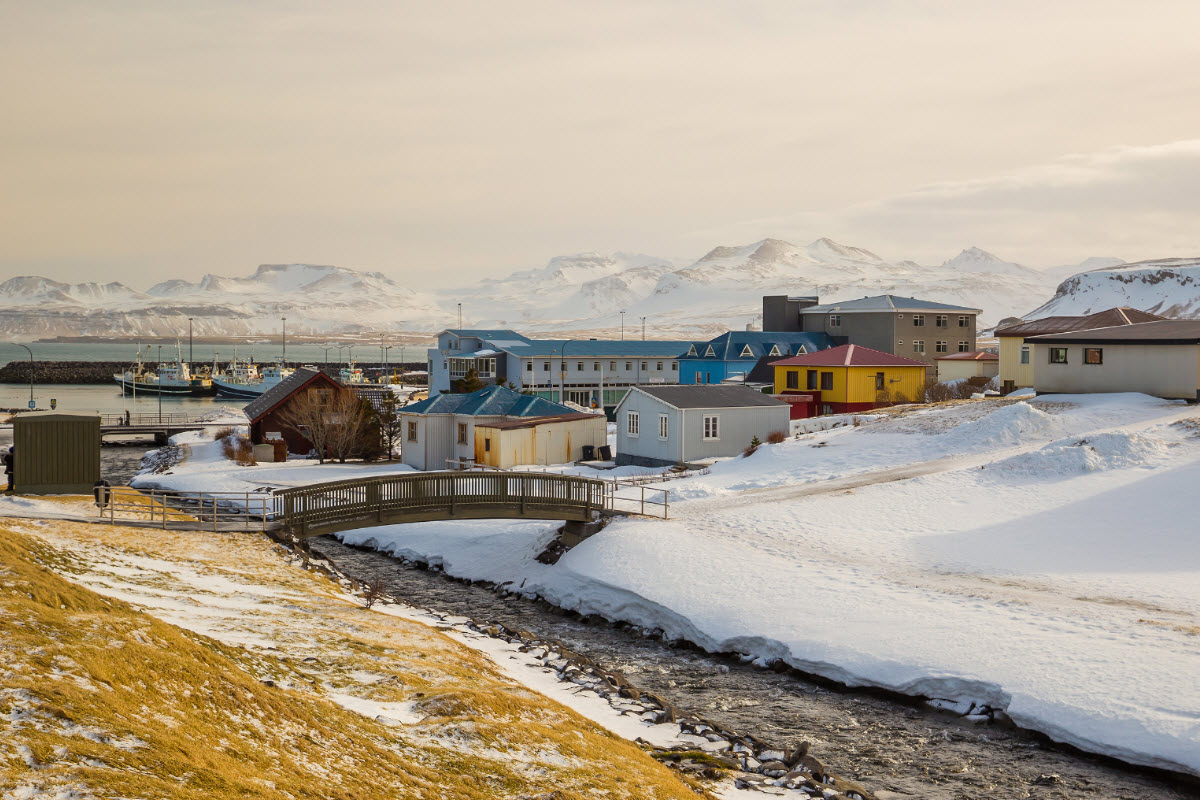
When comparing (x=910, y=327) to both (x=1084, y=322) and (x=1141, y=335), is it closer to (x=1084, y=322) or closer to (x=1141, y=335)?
(x=1084, y=322)

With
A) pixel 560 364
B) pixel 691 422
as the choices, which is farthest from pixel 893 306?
pixel 691 422

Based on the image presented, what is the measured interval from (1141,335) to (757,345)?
4646cm

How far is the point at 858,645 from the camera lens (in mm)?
21562

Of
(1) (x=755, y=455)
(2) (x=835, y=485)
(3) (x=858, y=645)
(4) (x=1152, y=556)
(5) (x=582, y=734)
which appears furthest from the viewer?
(1) (x=755, y=455)

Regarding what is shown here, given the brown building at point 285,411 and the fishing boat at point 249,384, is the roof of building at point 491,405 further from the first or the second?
the fishing boat at point 249,384

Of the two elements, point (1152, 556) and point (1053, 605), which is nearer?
point (1053, 605)

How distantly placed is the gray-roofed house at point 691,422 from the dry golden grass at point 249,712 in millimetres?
27980

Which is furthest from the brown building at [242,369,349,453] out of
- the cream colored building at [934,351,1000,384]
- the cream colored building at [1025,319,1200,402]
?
the cream colored building at [934,351,1000,384]

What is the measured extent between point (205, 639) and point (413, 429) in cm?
3667

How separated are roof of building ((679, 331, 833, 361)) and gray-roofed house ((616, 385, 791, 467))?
39158mm

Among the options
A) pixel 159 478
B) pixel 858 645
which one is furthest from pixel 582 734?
pixel 159 478

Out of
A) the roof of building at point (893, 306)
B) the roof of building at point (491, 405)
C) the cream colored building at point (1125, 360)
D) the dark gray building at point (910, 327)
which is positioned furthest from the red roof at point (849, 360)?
the roof of building at point (893, 306)

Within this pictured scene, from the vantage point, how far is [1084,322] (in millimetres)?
60156

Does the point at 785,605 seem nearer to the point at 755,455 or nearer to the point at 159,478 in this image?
the point at 755,455
